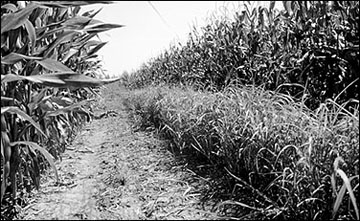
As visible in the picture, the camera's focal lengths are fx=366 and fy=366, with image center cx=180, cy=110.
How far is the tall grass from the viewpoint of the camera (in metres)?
1.51

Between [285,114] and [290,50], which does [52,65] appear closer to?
[285,114]

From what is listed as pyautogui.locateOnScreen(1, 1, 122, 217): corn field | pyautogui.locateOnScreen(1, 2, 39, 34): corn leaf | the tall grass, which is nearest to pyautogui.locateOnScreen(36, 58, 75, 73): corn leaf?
pyautogui.locateOnScreen(1, 1, 122, 217): corn field

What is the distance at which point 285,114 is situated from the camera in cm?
197

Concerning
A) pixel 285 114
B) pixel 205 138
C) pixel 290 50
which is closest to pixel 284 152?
pixel 285 114

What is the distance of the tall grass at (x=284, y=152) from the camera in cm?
151

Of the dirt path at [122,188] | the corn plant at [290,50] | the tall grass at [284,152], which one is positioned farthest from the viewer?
the corn plant at [290,50]

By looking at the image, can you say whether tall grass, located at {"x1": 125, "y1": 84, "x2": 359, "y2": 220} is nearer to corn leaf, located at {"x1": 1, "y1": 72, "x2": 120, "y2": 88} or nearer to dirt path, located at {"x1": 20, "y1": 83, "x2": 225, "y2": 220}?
dirt path, located at {"x1": 20, "y1": 83, "x2": 225, "y2": 220}

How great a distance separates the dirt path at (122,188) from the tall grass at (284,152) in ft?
0.82

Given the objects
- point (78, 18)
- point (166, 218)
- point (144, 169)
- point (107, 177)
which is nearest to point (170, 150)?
point (144, 169)

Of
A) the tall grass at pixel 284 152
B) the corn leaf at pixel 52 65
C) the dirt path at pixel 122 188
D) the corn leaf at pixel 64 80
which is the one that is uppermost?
the corn leaf at pixel 52 65

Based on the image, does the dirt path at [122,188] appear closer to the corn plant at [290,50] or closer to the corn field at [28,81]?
the corn field at [28,81]

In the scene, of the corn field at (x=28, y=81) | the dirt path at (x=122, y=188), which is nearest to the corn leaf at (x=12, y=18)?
the corn field at (x=28, y=81)

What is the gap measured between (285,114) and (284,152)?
0.28 m

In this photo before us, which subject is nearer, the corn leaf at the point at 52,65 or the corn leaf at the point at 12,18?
the corn leaf at the point at 12,18
